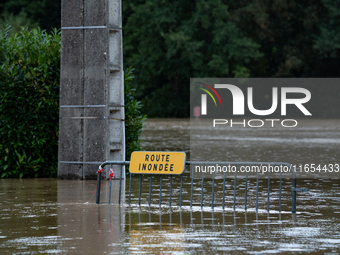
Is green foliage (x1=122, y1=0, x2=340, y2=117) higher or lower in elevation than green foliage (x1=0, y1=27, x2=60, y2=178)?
higher

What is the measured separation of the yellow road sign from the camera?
35.5ft

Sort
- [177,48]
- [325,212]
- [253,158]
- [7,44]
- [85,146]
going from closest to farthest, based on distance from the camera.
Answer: [325,212] → [85,146] → [7,44] → [253,158] → [177,48]

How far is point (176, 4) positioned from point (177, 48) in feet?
19.7

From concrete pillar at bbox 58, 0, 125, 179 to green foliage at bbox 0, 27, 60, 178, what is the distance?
0.72 metres

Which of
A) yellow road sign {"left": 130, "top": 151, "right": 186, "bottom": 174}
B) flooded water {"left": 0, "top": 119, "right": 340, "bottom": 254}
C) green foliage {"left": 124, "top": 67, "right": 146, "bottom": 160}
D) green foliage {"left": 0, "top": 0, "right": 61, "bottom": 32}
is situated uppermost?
green foliage {"left": 0, "top": 0, "right": 61, "bottom": 32}

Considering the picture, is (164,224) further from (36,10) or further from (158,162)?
(36,10)

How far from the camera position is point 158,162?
35.9ft

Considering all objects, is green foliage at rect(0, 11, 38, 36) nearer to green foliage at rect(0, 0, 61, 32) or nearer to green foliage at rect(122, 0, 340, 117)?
green foliage at rect(0, 0, 61, 32)

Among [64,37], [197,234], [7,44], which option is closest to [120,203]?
[197,234]

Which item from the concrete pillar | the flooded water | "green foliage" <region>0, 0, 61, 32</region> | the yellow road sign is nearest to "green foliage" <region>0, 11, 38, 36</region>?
"green foliage" <region>0, 0, 61, 32</region>

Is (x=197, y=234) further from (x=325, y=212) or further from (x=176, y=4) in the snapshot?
(x=176, y=4)

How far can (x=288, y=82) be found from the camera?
6900 cm

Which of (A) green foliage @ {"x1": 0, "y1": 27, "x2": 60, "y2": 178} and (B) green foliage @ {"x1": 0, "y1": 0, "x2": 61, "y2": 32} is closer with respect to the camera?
(A) green foliage @ {"x1": 0, "y1": 27, "x2": 60, "y2": 178}

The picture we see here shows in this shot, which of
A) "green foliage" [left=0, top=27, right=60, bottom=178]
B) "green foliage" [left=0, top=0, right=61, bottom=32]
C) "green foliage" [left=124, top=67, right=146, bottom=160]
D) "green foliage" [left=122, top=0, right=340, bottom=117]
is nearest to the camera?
"green foliage" [left=0, top=27, right=60, bottom=178]
